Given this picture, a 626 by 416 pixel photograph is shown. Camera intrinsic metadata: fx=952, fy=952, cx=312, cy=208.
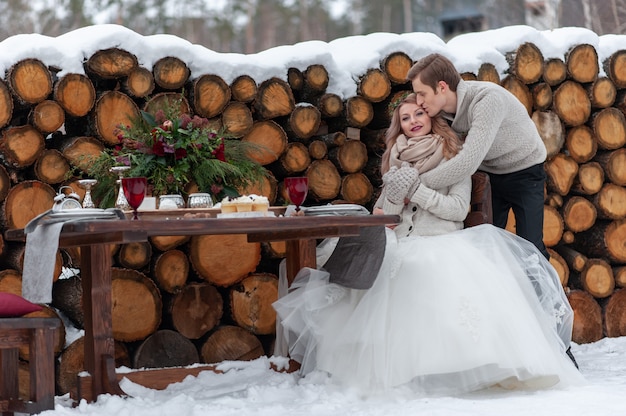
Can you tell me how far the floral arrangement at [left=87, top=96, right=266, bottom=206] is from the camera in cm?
388

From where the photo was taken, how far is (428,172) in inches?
164

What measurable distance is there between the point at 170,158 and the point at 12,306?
35.7 inches

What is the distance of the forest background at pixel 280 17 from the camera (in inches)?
733

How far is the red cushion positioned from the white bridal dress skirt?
42.5 inches

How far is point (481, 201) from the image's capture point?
4.31 metres

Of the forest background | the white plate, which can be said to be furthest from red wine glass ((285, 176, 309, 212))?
the forest background

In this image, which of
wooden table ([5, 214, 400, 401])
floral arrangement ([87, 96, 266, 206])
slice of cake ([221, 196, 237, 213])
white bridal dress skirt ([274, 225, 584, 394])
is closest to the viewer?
wooden table ([5, 214, 400, 401])

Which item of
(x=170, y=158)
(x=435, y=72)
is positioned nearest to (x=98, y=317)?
(x=170, y=158)

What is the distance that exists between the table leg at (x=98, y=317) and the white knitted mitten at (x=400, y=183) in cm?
124

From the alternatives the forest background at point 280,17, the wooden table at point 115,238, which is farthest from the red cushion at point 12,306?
the forest background at point 280,17

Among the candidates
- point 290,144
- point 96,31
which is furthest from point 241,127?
point 96,31

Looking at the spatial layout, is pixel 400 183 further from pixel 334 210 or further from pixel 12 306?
pixel 12 306

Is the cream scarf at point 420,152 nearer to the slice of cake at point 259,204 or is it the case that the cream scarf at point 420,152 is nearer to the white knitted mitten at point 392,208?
the white knitted mitten at point 392,208

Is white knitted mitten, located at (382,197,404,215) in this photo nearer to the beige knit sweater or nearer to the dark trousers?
the beige knit sweater
